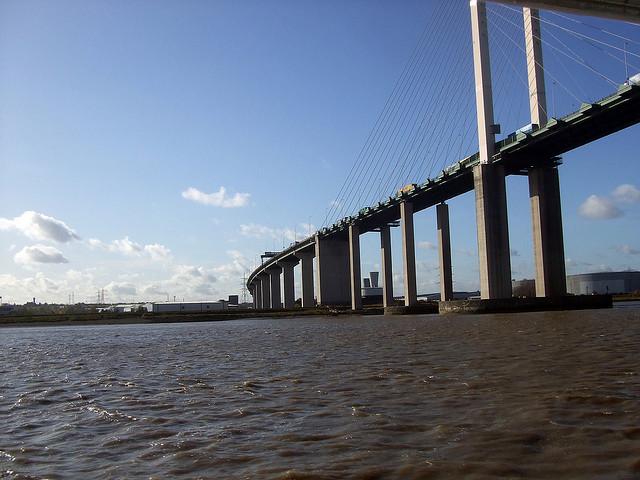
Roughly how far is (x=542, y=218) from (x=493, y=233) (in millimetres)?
5377

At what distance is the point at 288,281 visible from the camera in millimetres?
141125

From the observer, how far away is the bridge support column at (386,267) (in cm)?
9106

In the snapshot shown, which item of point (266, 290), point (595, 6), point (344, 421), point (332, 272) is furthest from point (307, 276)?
point (344, 421)

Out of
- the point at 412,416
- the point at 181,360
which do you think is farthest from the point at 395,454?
the point at 181,360

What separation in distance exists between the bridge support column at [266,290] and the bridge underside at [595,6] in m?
145

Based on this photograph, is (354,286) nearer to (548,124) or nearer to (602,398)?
(548,124)

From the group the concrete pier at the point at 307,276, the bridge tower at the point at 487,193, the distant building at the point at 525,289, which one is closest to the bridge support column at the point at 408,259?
the bridge tower at the point at 487,193

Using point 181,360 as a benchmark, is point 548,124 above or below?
above

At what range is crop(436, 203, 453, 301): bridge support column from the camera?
256 ft

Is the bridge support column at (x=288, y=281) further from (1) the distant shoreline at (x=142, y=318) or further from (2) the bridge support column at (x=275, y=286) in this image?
(1) the distant shoreline at (x=142, y=318)

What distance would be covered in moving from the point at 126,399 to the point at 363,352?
349 inches

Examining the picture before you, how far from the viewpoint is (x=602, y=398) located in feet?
26.3

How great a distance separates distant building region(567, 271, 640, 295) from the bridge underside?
13239cm

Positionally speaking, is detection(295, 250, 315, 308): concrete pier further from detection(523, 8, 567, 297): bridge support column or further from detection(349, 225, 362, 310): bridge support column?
detection(523, 8, 567, 297): bridge support column
